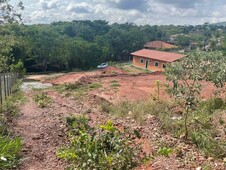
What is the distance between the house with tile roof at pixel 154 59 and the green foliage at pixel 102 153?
25631 mm

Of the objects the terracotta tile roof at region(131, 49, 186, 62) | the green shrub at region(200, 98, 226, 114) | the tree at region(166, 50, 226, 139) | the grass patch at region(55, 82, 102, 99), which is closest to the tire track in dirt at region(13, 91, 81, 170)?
the tree at region(166, 50, 226, 139)

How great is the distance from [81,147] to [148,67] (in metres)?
29.6

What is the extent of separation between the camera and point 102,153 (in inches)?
203

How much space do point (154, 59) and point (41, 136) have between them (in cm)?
2744

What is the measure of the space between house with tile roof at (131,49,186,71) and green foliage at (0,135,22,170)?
26.5 metres

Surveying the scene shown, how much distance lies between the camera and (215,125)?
7.48 m

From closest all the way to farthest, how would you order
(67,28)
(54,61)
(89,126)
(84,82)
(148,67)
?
(89,126) → (84,82) → (148,67) → (54,61) → (67,28)

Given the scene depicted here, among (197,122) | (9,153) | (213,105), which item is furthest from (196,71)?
(9,153)

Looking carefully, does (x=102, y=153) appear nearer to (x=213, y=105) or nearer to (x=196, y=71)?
(x=196, y=71)

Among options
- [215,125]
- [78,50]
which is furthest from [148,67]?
[215,125]

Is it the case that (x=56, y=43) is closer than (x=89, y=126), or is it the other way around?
(x=89, y=126)

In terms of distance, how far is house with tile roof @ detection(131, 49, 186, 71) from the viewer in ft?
103

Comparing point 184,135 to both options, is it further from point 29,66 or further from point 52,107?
point 29,66

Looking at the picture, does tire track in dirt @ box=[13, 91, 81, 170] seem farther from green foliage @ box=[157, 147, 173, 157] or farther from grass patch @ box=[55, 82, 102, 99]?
grass patch @ box=[55, 82, 102, 99]
